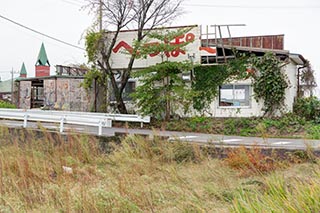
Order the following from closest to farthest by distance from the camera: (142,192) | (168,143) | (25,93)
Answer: (142,192), (168,143), (25,93)

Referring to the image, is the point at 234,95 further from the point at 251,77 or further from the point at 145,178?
the point at 145,178

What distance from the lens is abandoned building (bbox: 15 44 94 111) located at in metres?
23.7

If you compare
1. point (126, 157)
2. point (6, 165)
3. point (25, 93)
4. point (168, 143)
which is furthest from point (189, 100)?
point (25, 93)

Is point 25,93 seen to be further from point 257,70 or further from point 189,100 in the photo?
A: point 257,70

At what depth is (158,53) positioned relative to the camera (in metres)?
18.9

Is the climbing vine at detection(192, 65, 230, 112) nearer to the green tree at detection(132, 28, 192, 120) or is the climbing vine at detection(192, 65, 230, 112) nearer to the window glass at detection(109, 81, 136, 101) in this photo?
the green tree at detection(132, 28, 192, 120)

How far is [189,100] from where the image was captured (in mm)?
18109

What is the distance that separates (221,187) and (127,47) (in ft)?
53.9

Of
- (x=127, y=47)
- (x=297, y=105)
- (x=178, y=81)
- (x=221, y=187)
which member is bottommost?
(x=221, y=187)

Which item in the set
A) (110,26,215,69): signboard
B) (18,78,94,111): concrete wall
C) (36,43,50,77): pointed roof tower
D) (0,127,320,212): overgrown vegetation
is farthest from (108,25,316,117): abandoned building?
(36,43,50,77): pointed roof tower

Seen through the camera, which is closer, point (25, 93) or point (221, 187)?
point (221, 187)

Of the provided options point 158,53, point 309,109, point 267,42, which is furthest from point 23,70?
point 309,109

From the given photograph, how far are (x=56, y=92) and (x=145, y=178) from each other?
20.4m

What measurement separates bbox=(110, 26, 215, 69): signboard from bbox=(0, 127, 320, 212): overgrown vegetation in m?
10.6
